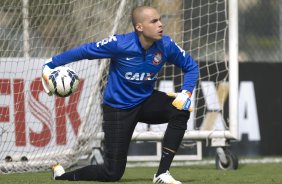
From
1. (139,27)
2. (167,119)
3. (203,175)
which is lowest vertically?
(203,175)

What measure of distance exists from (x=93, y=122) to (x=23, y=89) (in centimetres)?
99

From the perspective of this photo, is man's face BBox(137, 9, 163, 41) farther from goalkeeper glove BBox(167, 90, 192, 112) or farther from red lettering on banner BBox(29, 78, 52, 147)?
red lettering on banner BBox(29, 78, 52, 147)

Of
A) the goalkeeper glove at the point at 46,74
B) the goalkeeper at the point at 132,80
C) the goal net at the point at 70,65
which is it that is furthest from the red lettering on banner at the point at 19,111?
the goalkeeper glove at the point at 46,74

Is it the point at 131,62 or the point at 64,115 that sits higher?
the point at 131,62

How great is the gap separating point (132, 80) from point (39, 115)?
7.06 ft

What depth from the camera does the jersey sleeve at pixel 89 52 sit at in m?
6.78

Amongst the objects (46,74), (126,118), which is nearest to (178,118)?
(126,118)

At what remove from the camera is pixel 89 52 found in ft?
22.4

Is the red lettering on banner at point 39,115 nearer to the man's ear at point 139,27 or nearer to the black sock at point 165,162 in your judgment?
the man's ear at point 139,27

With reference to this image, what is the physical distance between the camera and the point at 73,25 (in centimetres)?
892

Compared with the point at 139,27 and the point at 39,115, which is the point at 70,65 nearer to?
the point at 39,115

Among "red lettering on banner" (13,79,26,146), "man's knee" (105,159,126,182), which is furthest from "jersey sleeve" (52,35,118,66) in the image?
"red lettering on banner" (13,79,26,146)

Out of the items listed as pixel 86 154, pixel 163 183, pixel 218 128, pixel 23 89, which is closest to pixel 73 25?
pixel 23 89

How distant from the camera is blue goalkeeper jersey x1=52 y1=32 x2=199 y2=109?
22.5 ft
